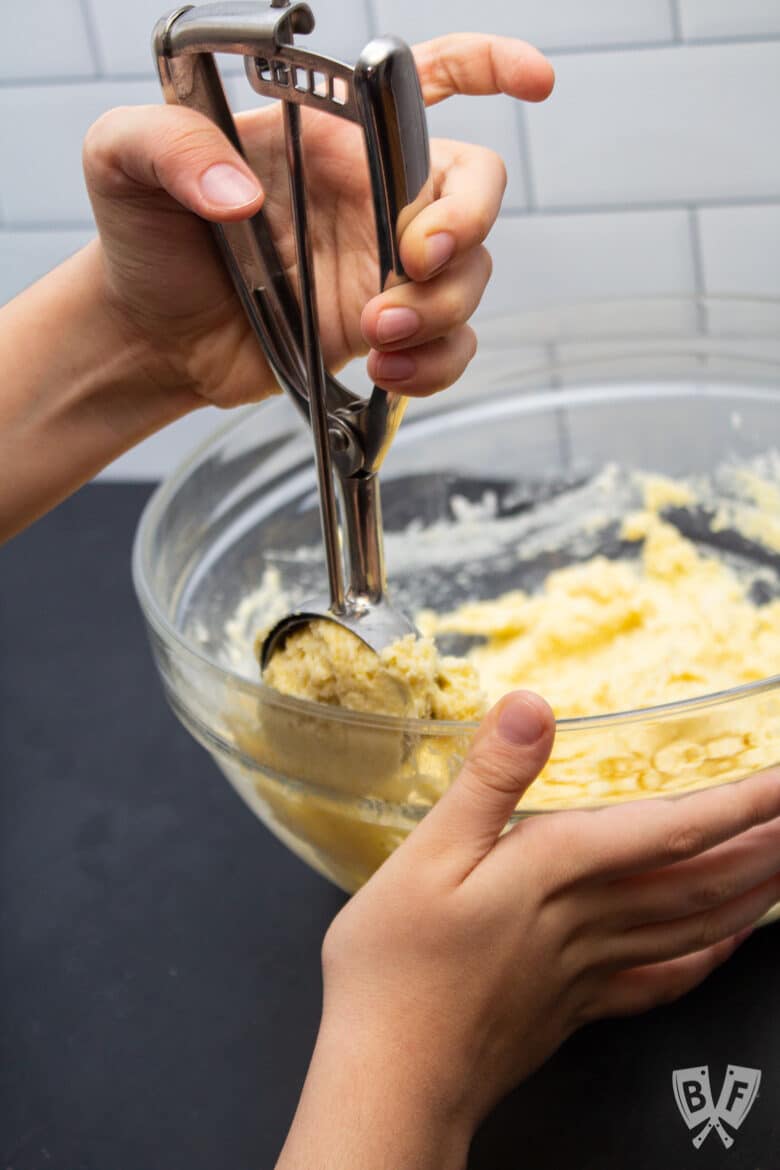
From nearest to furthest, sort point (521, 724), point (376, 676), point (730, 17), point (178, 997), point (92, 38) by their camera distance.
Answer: point (521, 724) → point (376, 676) → point (178, 997) → point (730, 17) → point (92, 38)

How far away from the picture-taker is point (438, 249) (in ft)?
1.55

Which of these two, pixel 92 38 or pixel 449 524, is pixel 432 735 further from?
pixel 92 38

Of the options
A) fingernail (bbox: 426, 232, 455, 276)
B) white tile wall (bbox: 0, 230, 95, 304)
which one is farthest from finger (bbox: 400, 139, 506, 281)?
white tile wall (bbox: 0, 230, 95, 304)

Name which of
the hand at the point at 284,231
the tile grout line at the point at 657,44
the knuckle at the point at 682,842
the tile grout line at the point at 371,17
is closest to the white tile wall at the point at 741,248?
the tile grout line at the point at 657,44

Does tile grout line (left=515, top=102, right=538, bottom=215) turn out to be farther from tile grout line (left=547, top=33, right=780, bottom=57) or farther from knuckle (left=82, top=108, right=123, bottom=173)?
knuckle (left=82, top=108, right=123, bottom=173)

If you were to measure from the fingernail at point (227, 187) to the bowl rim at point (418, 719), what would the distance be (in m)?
0.22

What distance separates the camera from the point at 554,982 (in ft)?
1.68

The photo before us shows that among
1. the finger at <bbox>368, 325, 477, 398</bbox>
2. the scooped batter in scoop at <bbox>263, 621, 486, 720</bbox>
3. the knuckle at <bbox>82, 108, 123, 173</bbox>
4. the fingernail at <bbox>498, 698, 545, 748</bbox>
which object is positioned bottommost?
the scooped batter in scoop at <bbox>263, 621, 486, 720</bbox>

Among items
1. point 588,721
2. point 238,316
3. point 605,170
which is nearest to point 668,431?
point 605,170

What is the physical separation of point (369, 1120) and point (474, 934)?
9 centimetres

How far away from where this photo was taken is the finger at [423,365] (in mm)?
521

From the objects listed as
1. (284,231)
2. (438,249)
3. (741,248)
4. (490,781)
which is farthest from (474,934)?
(741,248)

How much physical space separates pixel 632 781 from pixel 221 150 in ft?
1.11

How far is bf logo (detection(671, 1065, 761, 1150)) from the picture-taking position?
0.55 meters
